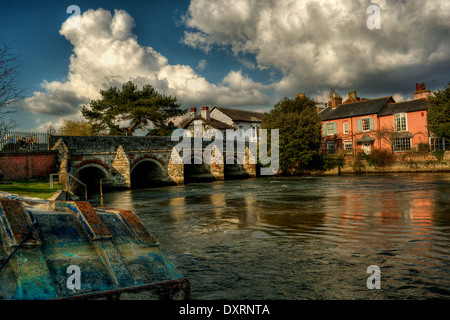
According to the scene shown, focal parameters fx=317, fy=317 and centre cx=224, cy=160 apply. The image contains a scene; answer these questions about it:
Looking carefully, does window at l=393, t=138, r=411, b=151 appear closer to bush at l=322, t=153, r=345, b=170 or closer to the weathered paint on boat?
bush at l=322, t=153, r=345, b=170

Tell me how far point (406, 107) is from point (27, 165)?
40137mm

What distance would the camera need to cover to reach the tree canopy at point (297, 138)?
122 ft

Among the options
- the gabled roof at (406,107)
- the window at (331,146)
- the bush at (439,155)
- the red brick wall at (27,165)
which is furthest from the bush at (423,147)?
the red brick wall at (27,165)

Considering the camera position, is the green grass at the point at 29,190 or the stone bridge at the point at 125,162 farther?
the stone bridge at the point at 125,162

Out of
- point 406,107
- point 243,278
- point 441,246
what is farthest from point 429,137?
point 243,278

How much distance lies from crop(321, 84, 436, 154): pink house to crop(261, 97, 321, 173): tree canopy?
23.4 feet

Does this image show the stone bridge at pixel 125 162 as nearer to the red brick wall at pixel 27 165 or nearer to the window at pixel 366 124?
the red brick wall at pixel 27 165

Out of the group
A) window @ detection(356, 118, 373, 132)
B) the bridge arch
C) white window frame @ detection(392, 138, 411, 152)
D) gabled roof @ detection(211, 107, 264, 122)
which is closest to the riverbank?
white window frame @ detection(392, 138, 411, 152)

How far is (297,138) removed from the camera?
1475 inches

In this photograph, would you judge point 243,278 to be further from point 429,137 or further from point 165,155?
point 429,137

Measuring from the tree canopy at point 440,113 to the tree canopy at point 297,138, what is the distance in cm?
1183

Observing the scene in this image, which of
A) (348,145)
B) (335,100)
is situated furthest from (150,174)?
(335,100)

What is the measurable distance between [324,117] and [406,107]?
36.8 feet

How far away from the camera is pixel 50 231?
3.44 metres
